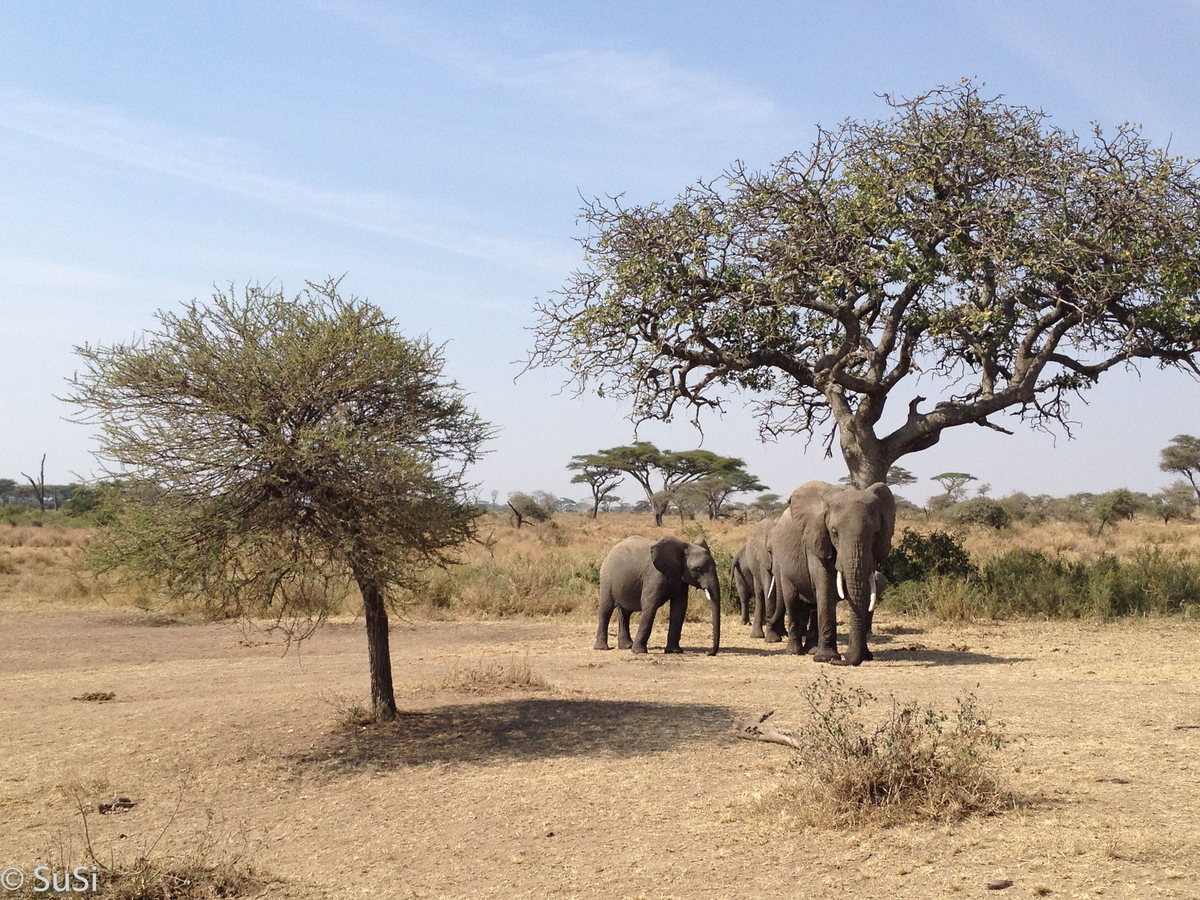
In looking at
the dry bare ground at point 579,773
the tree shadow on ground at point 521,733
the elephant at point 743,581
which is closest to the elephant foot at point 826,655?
the dry bare ground at point 579,773

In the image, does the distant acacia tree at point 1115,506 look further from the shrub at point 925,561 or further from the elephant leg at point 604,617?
the elephant leg at point 604,617

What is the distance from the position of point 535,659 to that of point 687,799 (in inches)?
278

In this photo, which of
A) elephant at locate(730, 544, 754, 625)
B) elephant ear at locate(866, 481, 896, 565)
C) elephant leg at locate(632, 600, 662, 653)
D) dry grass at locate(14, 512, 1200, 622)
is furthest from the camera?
dry grass at locate(14, 512, 1200, 622)

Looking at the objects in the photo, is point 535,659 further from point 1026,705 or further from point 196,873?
point 196,873

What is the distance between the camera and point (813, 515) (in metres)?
13.0

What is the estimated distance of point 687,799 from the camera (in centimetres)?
670

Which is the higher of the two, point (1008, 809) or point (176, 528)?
point (176, 528)

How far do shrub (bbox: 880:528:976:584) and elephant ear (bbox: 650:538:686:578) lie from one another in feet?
20.0

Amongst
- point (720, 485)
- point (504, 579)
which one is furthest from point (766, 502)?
point (504, 579)

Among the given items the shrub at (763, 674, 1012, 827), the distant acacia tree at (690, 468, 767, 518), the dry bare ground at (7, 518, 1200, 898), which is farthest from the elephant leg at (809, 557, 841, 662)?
the distant acacia tree at (690, 468, 767, 518)

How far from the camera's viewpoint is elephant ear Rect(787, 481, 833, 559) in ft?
42.0

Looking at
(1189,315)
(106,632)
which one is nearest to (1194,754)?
(1189,315)

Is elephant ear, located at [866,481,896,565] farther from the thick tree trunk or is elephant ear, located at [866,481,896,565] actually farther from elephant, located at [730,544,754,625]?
the thick tree trunk

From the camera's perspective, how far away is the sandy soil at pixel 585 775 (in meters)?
5.31
